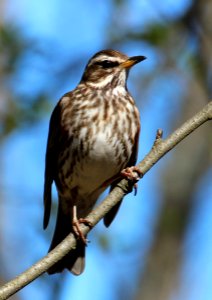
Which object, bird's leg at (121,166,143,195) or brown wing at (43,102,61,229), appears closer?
bird's leg at (121,166,143,195)

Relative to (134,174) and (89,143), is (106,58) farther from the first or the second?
(134,174)

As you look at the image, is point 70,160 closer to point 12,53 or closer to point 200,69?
point 200,69

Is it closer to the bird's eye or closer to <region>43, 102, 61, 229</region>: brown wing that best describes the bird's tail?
<region>43, 102, 61, 229</region>: brown wing

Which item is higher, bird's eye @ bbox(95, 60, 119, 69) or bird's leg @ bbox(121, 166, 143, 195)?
bird's eye @ bbox(95, 60, 119, 69)

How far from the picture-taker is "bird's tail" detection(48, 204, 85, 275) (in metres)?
7.23

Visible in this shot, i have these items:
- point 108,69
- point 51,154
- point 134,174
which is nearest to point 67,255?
point 51,154

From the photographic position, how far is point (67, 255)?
7.28 m

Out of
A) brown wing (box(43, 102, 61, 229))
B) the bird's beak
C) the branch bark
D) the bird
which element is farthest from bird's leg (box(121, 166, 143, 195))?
the bird's beak

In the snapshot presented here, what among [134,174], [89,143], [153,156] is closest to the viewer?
[153,156]

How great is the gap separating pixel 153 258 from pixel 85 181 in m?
3.99

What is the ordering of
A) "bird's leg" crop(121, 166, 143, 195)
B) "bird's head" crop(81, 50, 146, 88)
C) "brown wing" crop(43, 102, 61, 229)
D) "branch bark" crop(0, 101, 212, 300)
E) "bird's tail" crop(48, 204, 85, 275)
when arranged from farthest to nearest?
"bird's head" crop(81, 50, 146, 88)
"brown wing" crop(43, 102, 61, 229)
"bird's tail" crop(48, 204, 85, 275)
"bird's leg" crop(121, 166, 143, 195)
"branch bark" crop(0, 101, 212, 300)

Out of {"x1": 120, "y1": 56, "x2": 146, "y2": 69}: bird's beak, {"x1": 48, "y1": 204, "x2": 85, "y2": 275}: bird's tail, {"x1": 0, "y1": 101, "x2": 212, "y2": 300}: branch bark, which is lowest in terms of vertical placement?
{"x1": 0, "y1": 101, "x2": 212, "y2": 300}: branch bark

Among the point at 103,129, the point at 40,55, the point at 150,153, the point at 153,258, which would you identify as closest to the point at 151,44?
the point at 40,55

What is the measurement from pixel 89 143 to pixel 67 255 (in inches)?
38.7
